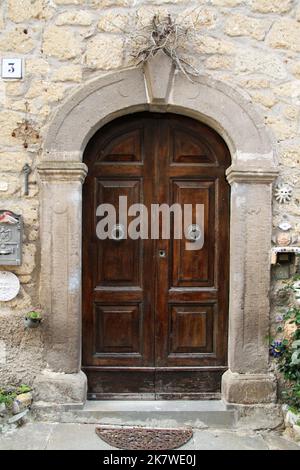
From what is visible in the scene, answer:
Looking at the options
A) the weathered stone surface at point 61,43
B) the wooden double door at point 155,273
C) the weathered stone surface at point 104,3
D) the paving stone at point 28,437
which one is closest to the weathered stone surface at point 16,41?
the weathered stone surface at point 61,43

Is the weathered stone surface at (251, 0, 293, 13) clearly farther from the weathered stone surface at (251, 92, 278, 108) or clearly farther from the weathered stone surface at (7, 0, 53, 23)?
the weathered stone surface at (7, 0, 53, 23)

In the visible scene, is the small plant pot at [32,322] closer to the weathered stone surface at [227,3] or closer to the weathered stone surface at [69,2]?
the weathered stone surface at [69,2]

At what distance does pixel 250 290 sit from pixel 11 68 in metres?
2.43

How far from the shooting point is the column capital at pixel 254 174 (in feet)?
11.9

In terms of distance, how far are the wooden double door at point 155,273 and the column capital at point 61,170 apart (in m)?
0.23

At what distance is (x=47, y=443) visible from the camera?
3.31 metres

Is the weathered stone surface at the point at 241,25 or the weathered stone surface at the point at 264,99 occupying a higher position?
the weathered stone surface at the point at 241,25

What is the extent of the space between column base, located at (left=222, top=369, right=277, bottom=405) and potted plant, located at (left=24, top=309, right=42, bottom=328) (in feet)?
4.90

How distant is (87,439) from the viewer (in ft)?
11.1

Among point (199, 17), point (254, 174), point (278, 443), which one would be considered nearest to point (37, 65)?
point (199, 17)

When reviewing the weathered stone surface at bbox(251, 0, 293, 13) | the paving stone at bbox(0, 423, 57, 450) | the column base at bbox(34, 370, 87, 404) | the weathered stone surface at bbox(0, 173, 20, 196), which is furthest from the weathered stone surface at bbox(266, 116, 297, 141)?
the paving stone at bbox(0, 423, 57, 450)

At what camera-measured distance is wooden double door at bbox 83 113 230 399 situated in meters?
3.86

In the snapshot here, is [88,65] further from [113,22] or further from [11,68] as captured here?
[11,68]
